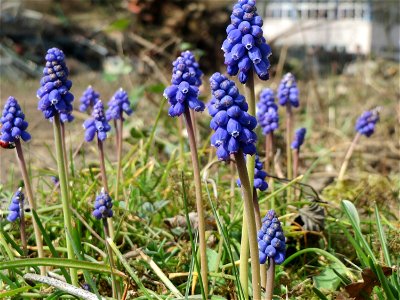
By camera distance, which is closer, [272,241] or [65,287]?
[272,241]

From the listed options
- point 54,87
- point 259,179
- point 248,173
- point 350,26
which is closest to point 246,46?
point 248,173

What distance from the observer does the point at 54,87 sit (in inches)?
114

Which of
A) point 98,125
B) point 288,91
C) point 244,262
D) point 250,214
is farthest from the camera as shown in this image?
point 288,91

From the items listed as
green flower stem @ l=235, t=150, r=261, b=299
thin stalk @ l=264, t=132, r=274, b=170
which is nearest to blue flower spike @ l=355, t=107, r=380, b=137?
thin stalk @ l=264, t=132, r=274, b=170

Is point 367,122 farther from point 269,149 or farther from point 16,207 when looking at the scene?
point 16,207

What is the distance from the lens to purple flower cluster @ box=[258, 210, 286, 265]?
8.05 feet

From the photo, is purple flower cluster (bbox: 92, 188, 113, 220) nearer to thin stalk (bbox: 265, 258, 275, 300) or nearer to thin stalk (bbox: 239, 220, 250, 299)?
thin stalk (bbox: 239, 220, 250, 299)

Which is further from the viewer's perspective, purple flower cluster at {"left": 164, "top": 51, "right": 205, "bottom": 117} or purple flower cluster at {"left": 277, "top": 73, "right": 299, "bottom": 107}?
purple flower cluster at {"left": 277, "top": 73, "right": 299, "bottom": 107}

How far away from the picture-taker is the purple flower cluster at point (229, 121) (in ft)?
7.14

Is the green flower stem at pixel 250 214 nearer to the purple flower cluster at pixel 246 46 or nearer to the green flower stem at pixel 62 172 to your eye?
the purple flower cluster at pixel 246 46

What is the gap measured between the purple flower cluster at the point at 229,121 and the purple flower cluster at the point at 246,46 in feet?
0.56

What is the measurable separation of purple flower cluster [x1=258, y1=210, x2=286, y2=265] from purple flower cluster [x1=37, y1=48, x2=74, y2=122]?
1.03m

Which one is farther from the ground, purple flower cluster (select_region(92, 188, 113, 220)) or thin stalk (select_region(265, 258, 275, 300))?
purple flower cluster (select_region(92, 188, 113, 220))

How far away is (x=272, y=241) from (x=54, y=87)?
1169 mm
